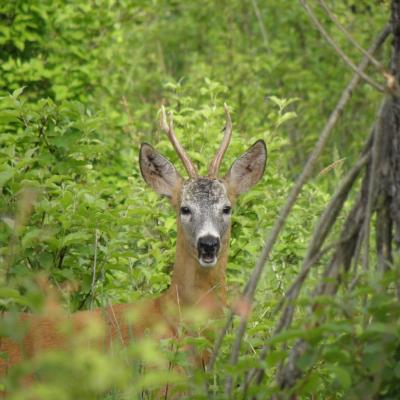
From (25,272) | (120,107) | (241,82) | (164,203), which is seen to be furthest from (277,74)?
(25,272)

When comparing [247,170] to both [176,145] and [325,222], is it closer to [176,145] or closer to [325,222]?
[176,145]

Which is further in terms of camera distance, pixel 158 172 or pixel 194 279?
pixel 158 172

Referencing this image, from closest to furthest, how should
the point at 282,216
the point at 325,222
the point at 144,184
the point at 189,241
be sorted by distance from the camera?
the point at 282,216 → the point at 325,222 → the point at 189,241 → the point at 144,184

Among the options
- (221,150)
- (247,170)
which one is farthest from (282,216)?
(247,170)

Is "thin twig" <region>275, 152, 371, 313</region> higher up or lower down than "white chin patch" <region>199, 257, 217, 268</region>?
higher up

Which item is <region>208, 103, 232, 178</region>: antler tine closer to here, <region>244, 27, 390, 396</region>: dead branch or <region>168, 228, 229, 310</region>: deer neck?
<region>168, 228, 229, 310</region>: deer neck

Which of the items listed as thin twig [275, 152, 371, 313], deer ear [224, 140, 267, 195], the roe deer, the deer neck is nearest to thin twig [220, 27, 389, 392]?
thin twig [275, 152, 371, 313]

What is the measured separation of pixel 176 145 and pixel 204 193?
30 centimetres

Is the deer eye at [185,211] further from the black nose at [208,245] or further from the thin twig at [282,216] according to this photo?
the thin twig at [282,216]

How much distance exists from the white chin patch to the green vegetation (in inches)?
8.0

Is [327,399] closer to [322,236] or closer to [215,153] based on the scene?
[322,236]

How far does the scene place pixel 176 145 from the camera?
5.72 metres

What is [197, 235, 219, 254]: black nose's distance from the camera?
5.44 metres

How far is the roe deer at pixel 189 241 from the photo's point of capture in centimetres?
474
